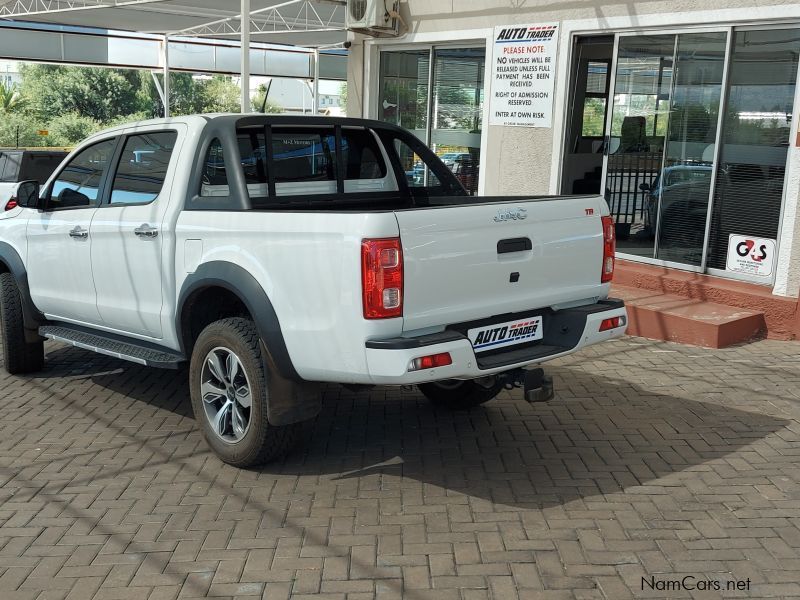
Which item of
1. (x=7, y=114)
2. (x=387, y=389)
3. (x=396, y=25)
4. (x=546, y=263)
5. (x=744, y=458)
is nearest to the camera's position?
(x=546, y=263)

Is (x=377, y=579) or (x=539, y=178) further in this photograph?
(x=539, y=178)

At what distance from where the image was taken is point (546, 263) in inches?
187

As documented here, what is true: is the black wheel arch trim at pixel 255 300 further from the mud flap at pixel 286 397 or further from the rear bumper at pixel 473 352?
the rear bumper at pixel 473 352

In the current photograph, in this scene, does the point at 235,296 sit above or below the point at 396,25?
below

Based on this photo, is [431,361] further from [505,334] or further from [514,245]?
[514,245]

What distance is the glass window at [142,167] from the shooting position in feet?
17.8

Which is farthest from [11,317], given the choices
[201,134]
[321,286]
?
[321,286]

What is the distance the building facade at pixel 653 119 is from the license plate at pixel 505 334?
166 inches

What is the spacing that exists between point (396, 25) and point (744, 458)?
8200 millimetres

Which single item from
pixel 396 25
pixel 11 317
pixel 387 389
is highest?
pixel 396 25

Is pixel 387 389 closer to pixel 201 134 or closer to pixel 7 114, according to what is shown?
pixel 201 134

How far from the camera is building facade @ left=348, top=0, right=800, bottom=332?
811 cm

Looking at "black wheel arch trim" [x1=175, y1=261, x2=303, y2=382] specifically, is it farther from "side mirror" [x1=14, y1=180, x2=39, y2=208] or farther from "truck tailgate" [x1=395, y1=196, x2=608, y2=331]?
"side mirror" [x1=14, y1=180, x2=39, y2=208]

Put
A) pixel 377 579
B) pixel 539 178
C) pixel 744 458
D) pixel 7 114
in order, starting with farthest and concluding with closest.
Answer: pixel 7 114
pixel 539 178
pixel 744 458
pixel 377 579
